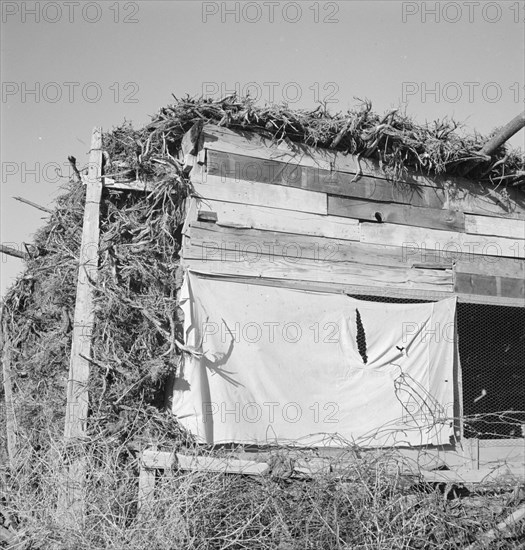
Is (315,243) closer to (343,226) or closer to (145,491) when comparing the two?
(343,226)

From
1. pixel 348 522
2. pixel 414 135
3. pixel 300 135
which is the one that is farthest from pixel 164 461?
pixel 414 135

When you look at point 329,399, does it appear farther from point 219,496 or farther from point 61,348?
point 61,348

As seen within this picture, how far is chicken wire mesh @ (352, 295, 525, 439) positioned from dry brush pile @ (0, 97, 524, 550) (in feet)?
10.8

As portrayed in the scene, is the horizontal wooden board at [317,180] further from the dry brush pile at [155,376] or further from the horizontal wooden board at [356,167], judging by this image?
the dry brush pile at [155,376]

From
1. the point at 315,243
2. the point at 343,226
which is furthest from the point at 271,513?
the point at 343,226

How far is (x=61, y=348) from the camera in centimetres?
730

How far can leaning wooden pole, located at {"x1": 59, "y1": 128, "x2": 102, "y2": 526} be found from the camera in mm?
6355

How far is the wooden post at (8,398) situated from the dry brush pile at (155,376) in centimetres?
5

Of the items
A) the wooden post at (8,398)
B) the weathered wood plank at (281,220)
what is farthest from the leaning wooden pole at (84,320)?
the weathered wood plank at (281,220)

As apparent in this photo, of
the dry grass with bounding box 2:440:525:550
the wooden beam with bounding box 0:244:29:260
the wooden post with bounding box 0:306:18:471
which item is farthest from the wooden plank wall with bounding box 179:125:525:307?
the wooden beam with bounding box 0:244:29:260

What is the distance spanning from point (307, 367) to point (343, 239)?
1.75 m

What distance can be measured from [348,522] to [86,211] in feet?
14.1

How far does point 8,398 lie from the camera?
25.7ft

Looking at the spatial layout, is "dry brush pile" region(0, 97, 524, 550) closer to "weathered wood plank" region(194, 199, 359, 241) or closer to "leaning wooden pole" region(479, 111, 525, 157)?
"leaning wooden pole" region(479, 111, 525, 157)
